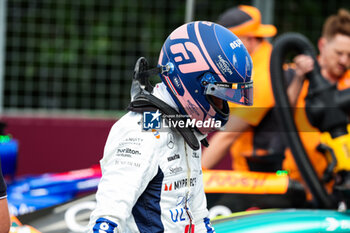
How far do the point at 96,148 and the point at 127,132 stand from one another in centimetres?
432

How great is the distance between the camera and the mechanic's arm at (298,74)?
10.7ft

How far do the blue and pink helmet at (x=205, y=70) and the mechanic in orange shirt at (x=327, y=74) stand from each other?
59.3 inches

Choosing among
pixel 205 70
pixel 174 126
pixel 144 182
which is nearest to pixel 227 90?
pixel 205 70

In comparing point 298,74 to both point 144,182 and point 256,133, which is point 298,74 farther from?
point 144,182

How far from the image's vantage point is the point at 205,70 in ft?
6.01

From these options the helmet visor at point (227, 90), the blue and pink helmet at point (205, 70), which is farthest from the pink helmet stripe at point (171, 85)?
the helmet visor at point (227, 90)

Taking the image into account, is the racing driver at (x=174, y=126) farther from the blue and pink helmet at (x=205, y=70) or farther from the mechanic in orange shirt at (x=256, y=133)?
the mechanic in orange shirt at (x=256, y=133)

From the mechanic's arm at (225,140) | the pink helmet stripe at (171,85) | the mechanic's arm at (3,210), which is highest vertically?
the pink helmet stripe at (171,85)

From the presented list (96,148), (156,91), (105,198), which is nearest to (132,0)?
(96,148)

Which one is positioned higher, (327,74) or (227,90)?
(227,90)

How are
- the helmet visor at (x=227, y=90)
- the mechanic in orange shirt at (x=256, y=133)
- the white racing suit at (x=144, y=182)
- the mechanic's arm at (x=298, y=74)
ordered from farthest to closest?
the mechanic in orange shirt at (x=256, y=133), the mechanic's arm at (x=298, y=74), the helmet visor at (x=227, y=90), the white racing suit at (x=144, y=182)

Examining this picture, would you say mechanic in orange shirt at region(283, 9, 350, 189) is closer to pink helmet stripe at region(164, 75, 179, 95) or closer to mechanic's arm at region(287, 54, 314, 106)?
mechanic's arm at region(287, 54, 314, 106)

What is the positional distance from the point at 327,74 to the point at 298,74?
0.68 feet

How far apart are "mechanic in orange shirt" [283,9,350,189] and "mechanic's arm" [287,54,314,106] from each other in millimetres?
21
